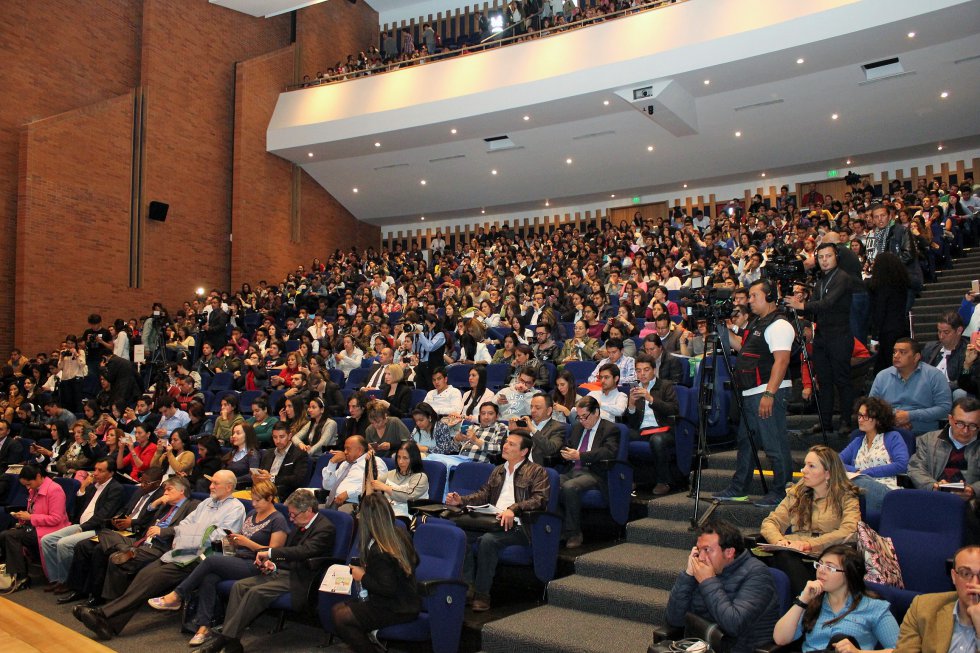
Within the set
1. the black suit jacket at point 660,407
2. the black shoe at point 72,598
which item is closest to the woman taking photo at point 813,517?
the black suit jacket at point 660,407

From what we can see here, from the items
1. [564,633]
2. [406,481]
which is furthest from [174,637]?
[564,633]

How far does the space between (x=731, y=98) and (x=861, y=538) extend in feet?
34.0

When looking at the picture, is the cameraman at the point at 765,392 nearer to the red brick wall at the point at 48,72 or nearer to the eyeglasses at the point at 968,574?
the eyeglasses at the point at 968,574

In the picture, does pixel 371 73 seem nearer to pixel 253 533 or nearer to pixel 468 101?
pixel 468 101

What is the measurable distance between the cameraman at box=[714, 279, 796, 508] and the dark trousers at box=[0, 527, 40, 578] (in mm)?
5454

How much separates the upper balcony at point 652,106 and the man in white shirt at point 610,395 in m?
7.10

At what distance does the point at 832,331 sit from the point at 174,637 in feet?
15.1

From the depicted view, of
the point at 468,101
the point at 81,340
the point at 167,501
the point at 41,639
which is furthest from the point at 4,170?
the point at 41,639

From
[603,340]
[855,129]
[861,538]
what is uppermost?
[855,129]

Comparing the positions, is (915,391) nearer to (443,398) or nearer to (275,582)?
(443,398)

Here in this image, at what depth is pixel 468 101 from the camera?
1332cm

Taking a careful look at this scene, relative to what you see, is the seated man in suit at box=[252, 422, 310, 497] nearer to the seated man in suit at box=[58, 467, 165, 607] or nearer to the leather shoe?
the seated man in suit at box=[58, 467, 165, 607]

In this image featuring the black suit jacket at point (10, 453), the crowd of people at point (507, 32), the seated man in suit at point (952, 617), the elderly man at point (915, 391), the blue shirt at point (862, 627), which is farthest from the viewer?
the crowd of people at point (507, 32)

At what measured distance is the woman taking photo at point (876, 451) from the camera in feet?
12.4
